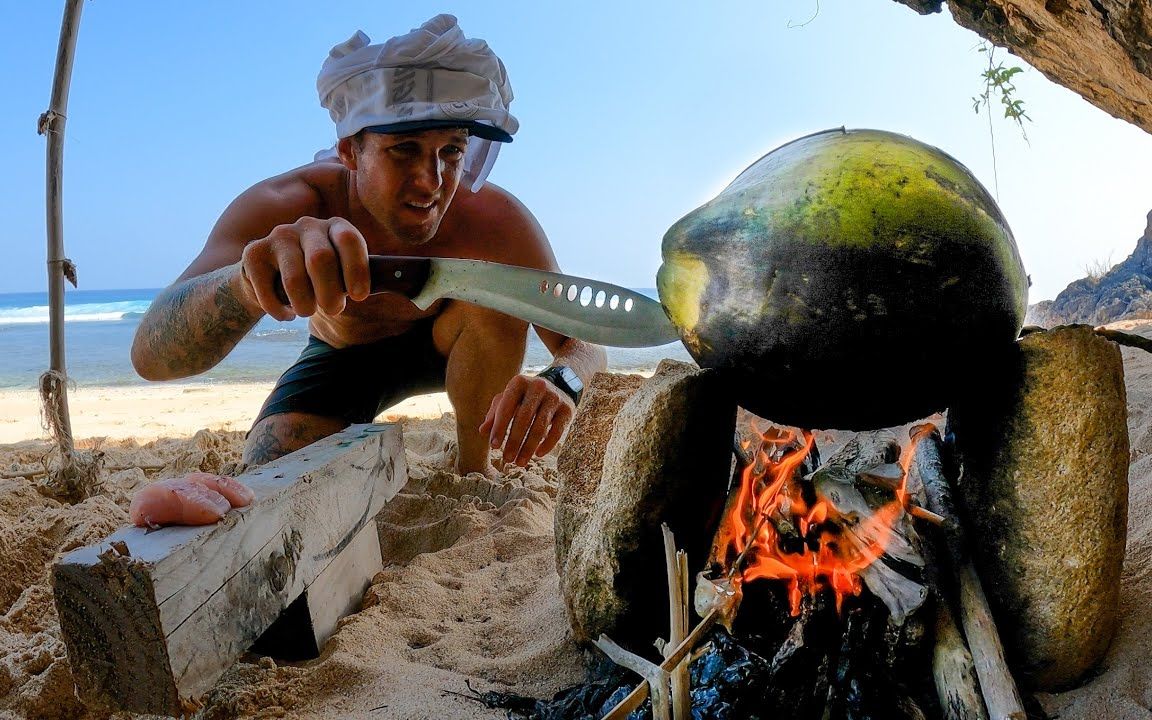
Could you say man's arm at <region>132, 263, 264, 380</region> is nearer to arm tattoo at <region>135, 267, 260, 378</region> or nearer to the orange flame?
arm tattoo at <region>135, 267, 260, 378</region>

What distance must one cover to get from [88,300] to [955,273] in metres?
42.0

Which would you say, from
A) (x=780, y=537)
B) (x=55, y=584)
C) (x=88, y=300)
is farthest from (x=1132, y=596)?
(x=88, y=300)

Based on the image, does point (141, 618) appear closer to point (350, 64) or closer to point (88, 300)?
point (350, 64)

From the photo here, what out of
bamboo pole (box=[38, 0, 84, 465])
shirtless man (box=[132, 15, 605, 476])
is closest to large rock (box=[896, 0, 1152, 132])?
shirtless man (box=[132, 15, 605, 476])

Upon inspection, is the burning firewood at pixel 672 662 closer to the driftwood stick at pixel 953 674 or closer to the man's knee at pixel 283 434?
the driftwood stick at pixel 953 674

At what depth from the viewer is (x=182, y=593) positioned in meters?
1.40

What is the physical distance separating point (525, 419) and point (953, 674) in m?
1.56

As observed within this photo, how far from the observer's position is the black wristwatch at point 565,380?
2.80 m

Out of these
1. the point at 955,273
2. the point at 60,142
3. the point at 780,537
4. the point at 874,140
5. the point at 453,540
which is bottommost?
the point at 453,540

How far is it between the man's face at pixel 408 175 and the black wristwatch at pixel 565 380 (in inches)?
37.3

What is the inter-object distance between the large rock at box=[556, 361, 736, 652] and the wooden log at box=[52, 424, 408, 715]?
2.24ft

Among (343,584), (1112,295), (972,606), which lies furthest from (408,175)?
Answer: (1112,295)

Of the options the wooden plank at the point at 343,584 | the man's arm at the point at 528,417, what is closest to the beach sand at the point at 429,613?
the wooden plank at the point at 343,584

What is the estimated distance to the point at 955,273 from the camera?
1.30m
